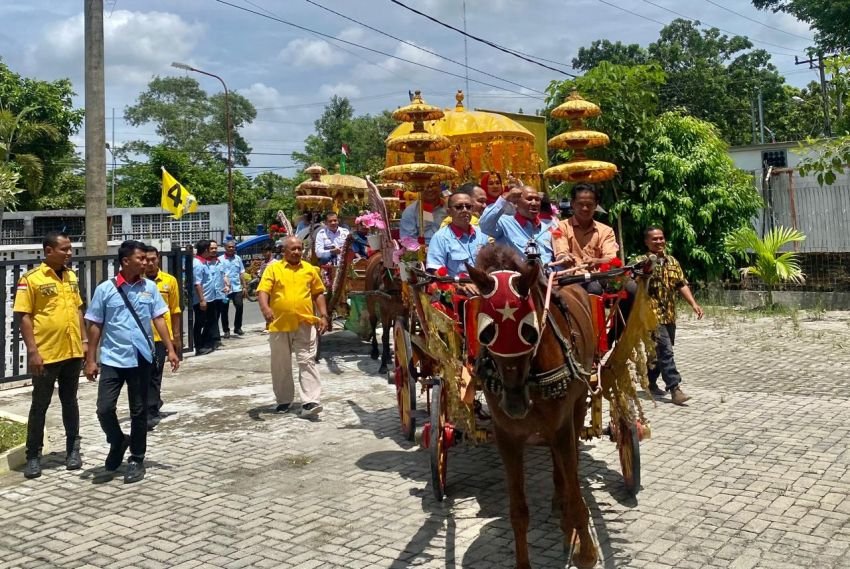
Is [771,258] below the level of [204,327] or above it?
above

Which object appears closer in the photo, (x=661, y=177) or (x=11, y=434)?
(x=11, y=434)

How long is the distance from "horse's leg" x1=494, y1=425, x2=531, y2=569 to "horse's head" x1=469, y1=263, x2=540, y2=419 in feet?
1.81

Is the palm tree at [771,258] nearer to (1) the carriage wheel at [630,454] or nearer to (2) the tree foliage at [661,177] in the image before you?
(2) the tree foliage at [661,177]

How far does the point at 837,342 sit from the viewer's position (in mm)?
11852

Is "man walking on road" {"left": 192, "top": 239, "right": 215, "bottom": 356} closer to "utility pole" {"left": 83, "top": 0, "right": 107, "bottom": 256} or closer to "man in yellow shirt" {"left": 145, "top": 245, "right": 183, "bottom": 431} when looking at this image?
"utility pole" {"left": 83, "top": 0, "right": 107, "bottom": 256}

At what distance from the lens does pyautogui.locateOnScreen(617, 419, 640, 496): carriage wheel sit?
537 cm

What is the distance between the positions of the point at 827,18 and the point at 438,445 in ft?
96.8

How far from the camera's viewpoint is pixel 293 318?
8.21m

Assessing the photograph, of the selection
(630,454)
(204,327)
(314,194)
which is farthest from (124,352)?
(314,194)

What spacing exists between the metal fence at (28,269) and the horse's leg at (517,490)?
7329 mm

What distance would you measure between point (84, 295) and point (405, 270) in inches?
252

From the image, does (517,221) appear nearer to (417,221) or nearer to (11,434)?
(417,221)

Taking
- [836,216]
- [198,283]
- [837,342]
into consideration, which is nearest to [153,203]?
[198,283]

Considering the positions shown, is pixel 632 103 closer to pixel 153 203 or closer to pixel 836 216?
pixel 836 216
